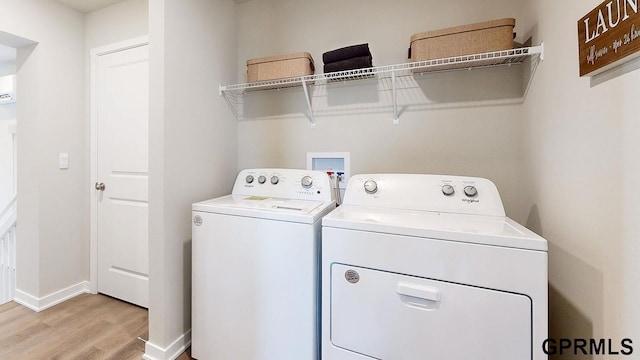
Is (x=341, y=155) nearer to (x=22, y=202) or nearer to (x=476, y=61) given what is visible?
(x=476, y=61)

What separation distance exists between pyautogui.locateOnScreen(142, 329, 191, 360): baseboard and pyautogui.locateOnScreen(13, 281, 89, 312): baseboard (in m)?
1.20

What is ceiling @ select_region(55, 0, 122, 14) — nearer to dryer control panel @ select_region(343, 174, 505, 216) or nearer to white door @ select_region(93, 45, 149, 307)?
white door @ select_region(93, 45, 149, 307)

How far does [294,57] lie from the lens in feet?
5.45

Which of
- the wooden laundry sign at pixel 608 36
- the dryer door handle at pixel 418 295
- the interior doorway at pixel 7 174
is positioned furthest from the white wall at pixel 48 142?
the wooden laundry sign at pixel 608 36

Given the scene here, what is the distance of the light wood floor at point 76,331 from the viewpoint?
1.53m

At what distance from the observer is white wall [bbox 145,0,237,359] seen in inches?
55.8

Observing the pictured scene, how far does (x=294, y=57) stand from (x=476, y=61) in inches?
40.4

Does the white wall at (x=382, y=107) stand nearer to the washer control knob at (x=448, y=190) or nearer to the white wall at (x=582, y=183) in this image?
the white wall at (x=582, y=183)

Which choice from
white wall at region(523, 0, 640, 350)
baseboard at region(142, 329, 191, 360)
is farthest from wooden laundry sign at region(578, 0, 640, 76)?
baseboard at region(142, 329, 191, 360)

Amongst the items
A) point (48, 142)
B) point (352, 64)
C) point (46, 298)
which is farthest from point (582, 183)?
point (46, 298)

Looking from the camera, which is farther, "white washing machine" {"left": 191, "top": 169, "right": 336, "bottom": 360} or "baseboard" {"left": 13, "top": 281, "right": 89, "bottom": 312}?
"baseboard" {"left": 13, "top": 281, "right": 89, "bottom": 312}

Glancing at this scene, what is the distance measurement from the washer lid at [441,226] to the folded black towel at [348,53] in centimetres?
91

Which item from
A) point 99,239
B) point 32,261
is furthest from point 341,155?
point 32,261

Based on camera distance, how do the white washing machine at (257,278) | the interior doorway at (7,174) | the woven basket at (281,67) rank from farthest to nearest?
the interior doorway at (7,174)
the woven basket at (281,67)
the white washing machine at (257,278)
